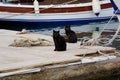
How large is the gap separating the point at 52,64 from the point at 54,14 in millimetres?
18640

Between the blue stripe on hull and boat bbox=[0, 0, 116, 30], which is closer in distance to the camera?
boat bbox=[0, 0, 116, 30]

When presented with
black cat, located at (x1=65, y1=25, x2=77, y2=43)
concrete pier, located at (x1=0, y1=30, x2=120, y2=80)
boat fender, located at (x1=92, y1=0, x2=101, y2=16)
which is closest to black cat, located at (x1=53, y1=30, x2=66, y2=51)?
concrete pier, located at (x1=0, y1=30, x2=120, y2=80)

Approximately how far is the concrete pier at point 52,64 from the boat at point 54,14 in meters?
16.2

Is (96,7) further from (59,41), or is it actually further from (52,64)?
(52,64)

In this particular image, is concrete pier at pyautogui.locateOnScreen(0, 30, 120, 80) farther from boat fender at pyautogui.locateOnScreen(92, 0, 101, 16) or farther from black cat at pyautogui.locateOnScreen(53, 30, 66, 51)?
boat fender at pyautogui.locateOnScreen(92, 0, 101, 16)

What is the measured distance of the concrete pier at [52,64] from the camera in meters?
8.58

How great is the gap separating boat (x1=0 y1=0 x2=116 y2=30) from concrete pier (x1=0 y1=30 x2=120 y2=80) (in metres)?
16.2

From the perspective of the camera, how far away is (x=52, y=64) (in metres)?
9.09

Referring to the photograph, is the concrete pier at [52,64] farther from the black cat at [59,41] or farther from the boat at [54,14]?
the boat at [54,14]

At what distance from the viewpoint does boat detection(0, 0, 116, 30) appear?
88.7 ft

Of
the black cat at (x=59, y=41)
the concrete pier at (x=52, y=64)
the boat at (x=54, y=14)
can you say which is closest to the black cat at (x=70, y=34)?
the concrete pier at (x=52, y=64)

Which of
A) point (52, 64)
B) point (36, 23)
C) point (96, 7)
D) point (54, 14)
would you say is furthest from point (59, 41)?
point (36, 23)

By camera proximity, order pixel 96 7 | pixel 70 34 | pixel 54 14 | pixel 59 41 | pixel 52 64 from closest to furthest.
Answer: pixel 52 64, pixel 59 41, pixel 70 34, pixel 96 7, pixel 54 14

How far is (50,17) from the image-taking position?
2777 centimetres
